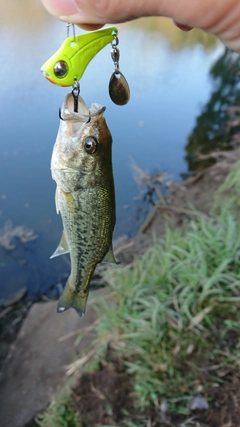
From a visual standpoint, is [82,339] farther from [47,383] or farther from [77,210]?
[77,210]

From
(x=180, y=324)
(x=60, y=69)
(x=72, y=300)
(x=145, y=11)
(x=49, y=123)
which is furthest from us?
(x=49, y=123)

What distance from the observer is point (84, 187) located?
4.07 feet

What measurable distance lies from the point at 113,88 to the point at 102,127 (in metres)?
0.12

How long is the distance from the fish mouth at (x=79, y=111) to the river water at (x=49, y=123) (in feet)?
10.1

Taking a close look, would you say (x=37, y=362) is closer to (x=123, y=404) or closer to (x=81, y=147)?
(x=123, y=404)

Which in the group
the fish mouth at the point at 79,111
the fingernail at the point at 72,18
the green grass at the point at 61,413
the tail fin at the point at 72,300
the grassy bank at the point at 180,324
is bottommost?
the green grass at the point at 61,413

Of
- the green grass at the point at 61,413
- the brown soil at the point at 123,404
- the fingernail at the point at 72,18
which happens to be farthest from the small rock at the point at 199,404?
the fingernail at the point at 72,18

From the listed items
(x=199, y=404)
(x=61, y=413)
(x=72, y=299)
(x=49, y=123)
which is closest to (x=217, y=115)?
(x=49, y=123)

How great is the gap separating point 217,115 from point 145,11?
19.0ft

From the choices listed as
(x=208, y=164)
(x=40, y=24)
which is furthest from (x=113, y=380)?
(x=40, y=24)

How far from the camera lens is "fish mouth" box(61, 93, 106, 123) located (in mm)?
1127

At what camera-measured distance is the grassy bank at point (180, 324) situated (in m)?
2.32

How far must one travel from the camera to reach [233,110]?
656 centimetres

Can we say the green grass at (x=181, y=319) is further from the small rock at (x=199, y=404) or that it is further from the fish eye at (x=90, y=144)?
the fish eye at (x=90, y=144)
